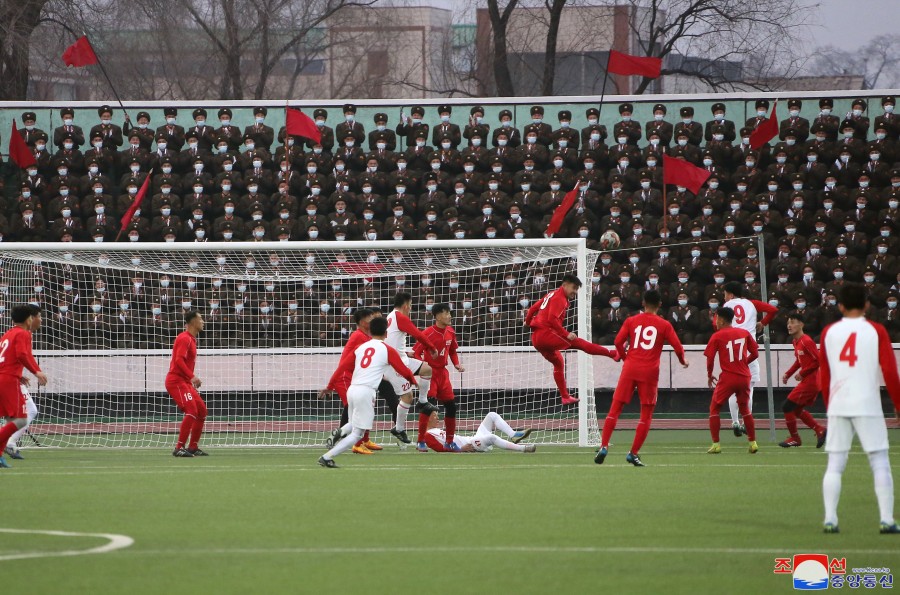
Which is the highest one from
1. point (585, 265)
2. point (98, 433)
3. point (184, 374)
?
point (585, 265)

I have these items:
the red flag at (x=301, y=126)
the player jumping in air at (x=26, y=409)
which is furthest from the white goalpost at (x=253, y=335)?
the player jumping in air at (x=26, y=409)

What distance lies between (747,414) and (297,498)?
7.05 meters

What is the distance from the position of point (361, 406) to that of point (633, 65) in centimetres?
1576

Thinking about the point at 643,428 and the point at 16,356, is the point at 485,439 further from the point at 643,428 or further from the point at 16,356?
the point at 16,356

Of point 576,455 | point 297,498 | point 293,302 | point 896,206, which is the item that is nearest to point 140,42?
point 293,302

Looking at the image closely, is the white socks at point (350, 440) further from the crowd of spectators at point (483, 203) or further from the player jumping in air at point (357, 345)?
the crowd of spectators at point (483, 203)

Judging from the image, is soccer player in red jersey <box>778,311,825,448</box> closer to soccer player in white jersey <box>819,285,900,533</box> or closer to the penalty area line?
soccer player in white jersey <box>819,285,900,533</box>

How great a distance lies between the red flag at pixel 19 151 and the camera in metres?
25.7

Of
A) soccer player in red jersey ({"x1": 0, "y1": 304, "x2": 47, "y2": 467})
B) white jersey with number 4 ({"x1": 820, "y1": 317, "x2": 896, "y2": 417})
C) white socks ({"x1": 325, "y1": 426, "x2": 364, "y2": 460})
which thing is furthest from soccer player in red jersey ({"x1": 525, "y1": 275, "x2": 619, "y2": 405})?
white jersey with number 4 ({"x1": 820, "y1": 317, "x2": 896, "y2": 417})

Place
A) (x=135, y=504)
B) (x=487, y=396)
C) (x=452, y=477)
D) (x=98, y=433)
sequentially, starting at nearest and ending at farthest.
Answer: (x=135, y=504) → (x=452, y=477) → (x=98, y=433) → (x=487, y=396)

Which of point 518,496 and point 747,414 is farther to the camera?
point 747,414

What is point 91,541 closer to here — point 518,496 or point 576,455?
point 518,496

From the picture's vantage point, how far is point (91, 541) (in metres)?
8.14

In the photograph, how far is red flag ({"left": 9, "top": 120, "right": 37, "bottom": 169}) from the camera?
25703 mm
